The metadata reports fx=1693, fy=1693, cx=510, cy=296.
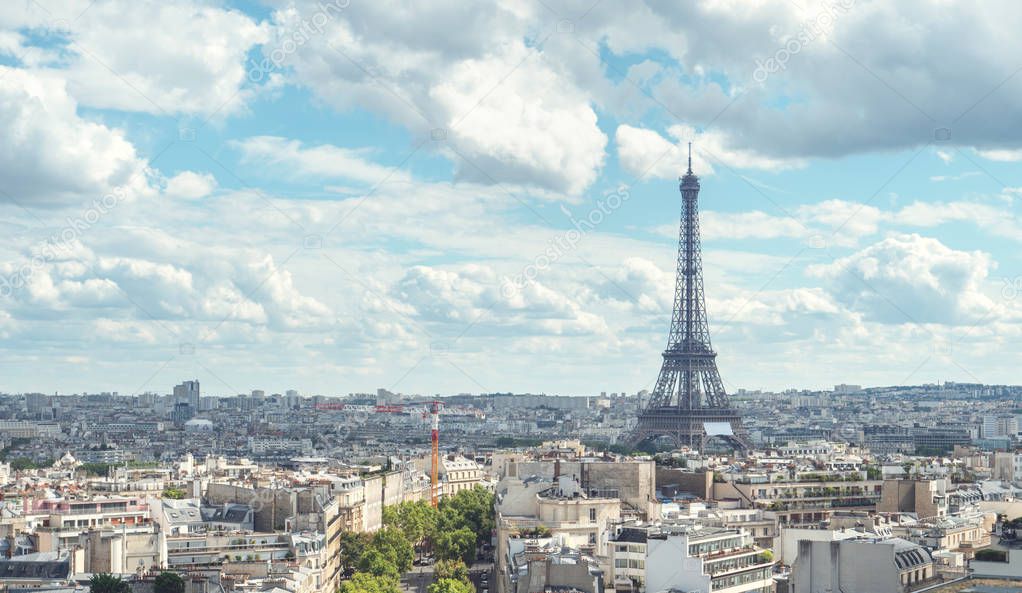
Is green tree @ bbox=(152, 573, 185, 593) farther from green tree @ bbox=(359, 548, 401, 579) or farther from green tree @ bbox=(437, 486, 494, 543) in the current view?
green tree @ bbox=(437, 486, 494, 543)

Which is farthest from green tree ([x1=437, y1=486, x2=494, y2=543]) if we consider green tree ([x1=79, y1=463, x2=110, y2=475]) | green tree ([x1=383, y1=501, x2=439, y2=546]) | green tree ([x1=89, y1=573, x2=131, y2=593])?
green tree ([x1=79, y1=463, x2=110, y2=475])

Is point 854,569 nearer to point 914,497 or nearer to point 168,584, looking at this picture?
point 168,584

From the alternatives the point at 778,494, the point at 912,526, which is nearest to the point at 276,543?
the point at 912,526

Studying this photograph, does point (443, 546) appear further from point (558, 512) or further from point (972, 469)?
point (972, 469)

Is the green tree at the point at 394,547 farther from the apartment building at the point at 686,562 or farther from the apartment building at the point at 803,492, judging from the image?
the apartment building at the point at 686,562

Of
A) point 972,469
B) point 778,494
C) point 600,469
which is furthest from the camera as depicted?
point 972,469

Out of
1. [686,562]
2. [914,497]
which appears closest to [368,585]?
[686,562]

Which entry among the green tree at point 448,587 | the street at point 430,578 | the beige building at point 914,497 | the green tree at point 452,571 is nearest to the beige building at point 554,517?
the green tree at point 452,571
